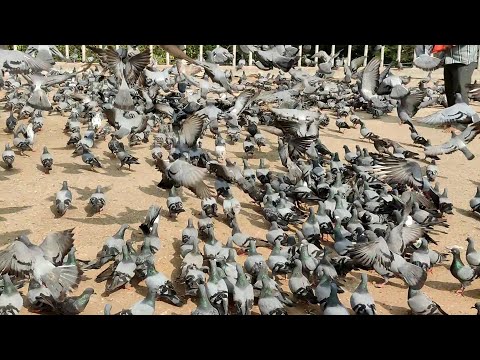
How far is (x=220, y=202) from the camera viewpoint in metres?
9.35

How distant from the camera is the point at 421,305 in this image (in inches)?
222

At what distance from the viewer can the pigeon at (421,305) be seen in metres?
5.61

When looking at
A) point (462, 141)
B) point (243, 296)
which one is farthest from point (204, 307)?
point (462, 141)

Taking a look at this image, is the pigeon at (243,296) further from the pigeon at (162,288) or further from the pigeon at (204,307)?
the pigeon at (162,288)

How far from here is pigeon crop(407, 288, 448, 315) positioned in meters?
5.61

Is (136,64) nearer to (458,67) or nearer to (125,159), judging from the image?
(125,159)

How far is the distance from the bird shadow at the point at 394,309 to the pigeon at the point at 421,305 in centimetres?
26

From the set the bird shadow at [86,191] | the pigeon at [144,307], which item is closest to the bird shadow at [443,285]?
the pigeon at [144,307]

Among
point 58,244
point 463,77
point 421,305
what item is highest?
point 463,77

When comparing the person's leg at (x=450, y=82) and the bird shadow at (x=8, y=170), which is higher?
the person's leg at (x=450, y=82)

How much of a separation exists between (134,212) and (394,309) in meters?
4.46

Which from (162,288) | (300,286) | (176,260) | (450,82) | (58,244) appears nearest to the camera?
(162,288)

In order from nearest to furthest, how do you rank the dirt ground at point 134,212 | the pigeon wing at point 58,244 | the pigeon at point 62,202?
the pigeon wing at point 58,244 → the dirt ground at point 134,212 → the pigeon at point 62,202
